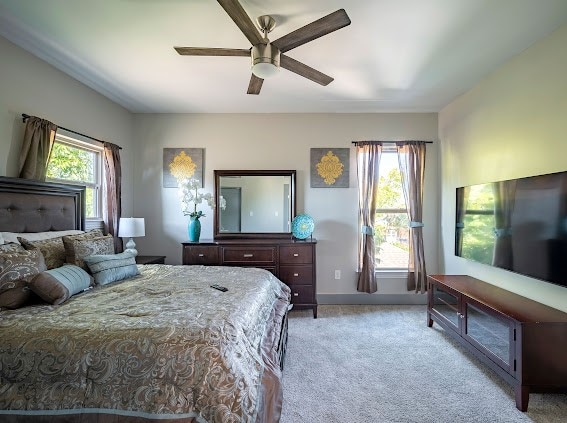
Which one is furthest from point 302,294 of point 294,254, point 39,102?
point 39,102

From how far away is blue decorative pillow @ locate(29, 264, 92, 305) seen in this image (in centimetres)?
174

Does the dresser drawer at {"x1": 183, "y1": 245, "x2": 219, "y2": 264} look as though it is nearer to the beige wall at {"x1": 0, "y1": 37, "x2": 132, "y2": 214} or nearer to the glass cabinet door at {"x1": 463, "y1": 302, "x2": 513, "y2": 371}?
the beige wall at {"x1": 0, "y1": 37, "x2": 132, "y2": 214}

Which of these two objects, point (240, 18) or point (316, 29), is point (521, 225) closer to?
point (316, 29)

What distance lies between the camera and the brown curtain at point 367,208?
4.02 metres

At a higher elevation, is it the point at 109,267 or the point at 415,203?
the point at 415,203

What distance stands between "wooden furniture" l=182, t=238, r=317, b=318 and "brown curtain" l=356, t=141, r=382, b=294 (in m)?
0.85

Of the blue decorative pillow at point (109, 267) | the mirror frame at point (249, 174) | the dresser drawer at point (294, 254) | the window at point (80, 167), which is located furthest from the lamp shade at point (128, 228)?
the dresser drawer at point (294, 254)

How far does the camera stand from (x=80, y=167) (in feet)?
11.1

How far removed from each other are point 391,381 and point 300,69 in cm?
258

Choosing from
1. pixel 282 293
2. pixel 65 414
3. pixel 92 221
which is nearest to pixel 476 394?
pixel 282 293

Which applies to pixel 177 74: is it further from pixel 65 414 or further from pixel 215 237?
pixel 65 414

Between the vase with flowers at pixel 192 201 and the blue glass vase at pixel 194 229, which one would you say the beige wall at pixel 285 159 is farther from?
the blue glass vase at pixel 194 229

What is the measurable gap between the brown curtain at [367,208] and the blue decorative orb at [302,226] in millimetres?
784

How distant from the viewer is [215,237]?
4.11 metres
